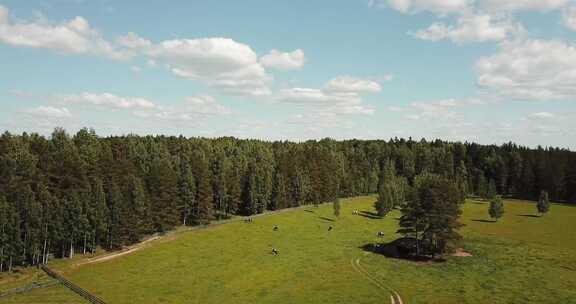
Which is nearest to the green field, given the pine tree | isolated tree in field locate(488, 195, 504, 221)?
the pine tree

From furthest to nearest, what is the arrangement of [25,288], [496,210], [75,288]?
[496,210]
[25,288]
[75,288]

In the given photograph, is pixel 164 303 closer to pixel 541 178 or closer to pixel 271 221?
pixel 271 221

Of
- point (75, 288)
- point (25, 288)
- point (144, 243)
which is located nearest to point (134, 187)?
point (144, 243)

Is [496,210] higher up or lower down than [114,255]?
higher up

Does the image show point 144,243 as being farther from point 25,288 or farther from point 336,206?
point 336,206

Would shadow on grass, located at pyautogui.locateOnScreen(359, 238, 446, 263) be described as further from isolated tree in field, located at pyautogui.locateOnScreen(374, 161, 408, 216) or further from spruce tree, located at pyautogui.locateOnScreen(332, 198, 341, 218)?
isolated tree in field, located at pyautogui.locateOnScreen(374, 161, 408, 216)

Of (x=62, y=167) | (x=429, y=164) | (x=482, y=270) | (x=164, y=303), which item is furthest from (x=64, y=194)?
(x=429, y=164)

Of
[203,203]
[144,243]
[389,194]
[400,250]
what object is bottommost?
[144,243]
